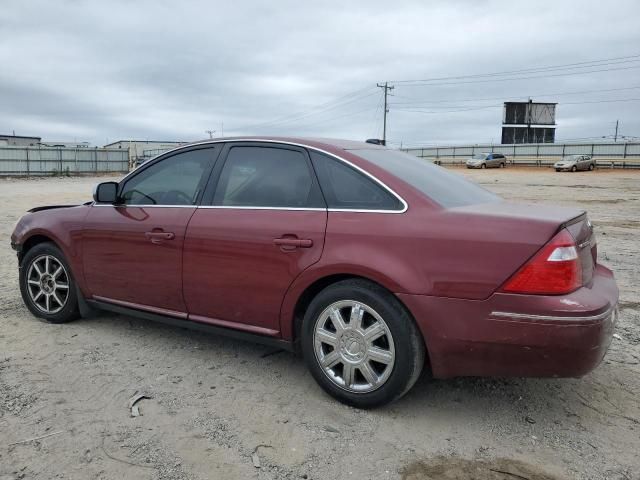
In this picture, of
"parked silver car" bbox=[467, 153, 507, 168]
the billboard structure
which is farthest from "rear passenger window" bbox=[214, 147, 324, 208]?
the billboard structure

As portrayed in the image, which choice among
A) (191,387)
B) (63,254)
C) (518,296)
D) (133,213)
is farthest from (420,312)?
(63,254)

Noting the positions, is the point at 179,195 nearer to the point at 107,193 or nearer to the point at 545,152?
the point at 107,193

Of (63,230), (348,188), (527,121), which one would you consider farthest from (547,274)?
(527,121)

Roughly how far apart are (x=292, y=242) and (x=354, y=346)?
2.32ft

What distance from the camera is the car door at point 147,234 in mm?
3914

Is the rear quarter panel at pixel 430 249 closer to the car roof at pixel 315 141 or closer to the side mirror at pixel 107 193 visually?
the car roof at pixel 315 141

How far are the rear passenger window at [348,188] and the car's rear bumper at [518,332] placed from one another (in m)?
0.57

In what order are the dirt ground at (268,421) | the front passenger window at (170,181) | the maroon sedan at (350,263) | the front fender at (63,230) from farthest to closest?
the front fender at (63,230)
the front passenger window at (170,181)
the maroon sedan at (350,263)
the dirt ground at (268,421)

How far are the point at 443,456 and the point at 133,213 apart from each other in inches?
110

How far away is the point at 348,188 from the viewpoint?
3326 millimetres

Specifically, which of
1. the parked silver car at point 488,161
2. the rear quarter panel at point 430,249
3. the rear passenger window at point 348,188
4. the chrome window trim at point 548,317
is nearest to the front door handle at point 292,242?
the rear quarter panel at point 430,249

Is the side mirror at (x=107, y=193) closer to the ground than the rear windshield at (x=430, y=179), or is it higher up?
closer to the ground

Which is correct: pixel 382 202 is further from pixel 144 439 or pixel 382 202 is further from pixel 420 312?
pixel 144 439

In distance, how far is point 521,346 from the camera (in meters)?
2.74
